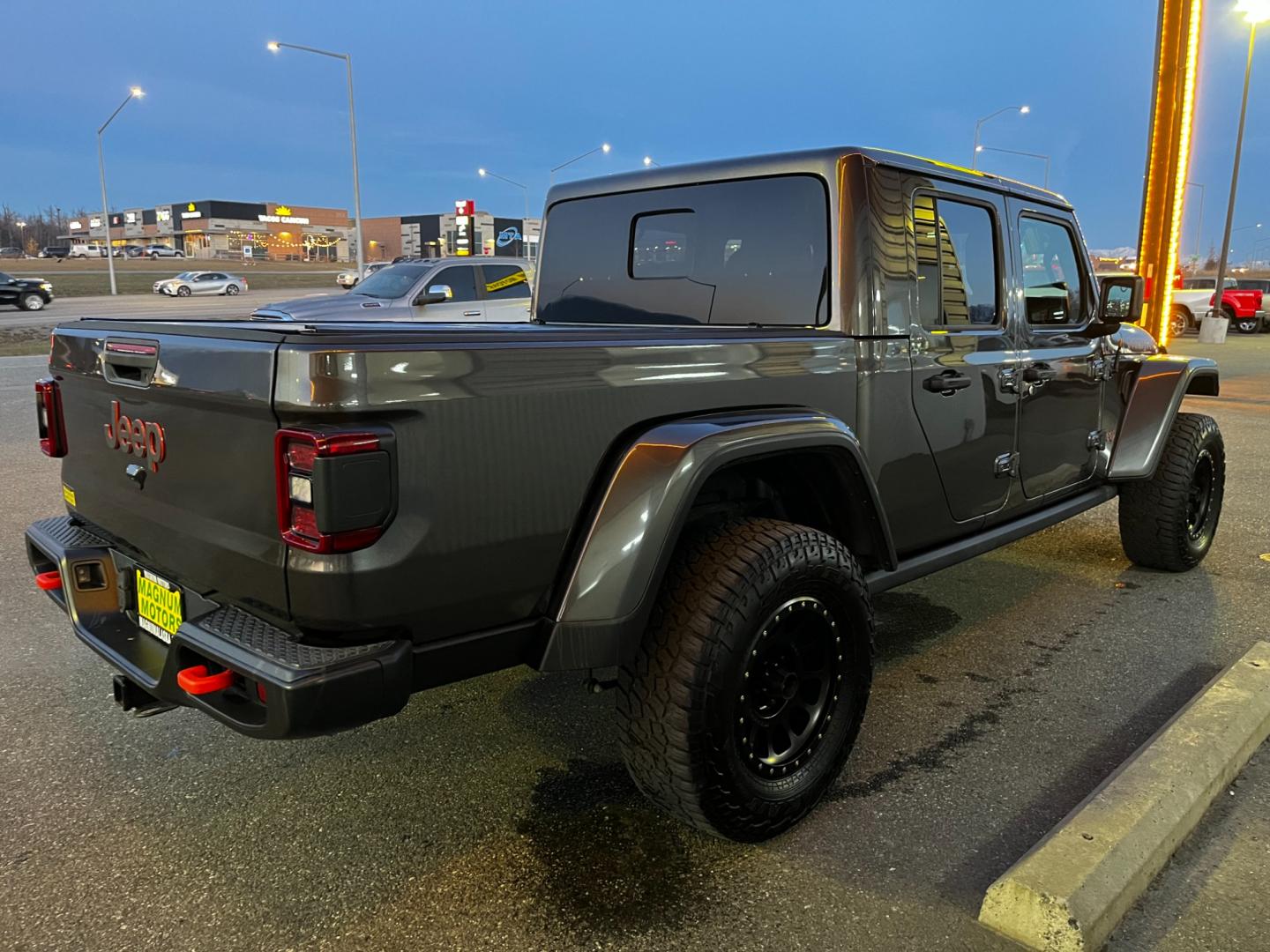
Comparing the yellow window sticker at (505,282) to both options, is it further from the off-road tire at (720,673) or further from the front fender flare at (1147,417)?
the off-road tire at (720,673)

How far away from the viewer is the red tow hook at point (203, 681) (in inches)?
81.1

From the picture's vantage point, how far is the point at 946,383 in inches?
127

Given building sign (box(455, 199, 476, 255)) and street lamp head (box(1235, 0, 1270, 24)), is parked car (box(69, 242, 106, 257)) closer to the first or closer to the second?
building sign (box(455, 199, 476, 255))

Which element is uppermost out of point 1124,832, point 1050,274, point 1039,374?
point 1050,274

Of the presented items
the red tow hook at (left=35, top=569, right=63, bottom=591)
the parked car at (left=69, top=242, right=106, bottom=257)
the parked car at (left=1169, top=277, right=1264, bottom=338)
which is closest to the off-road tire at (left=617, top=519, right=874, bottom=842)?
the red tow hook at (left=35, top=569, right=63, bottom=591)

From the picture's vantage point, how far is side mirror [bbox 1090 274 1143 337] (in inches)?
160

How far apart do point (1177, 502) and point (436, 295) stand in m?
9.08

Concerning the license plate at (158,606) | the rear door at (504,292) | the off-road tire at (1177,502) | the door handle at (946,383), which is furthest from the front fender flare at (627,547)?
the rear door at (504,292)

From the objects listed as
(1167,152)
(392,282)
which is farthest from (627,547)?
(1167,152)

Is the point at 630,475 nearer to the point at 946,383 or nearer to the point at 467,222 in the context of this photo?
the point at 946,383

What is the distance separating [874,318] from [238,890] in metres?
2.41

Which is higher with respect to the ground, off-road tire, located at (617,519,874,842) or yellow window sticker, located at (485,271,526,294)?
yellow window sticker, located at (485,271,526,294)

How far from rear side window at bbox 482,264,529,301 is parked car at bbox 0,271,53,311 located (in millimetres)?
24796

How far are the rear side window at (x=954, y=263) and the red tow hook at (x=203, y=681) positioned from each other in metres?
2.38
